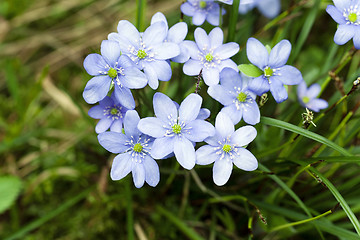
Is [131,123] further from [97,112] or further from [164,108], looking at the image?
[97,112]

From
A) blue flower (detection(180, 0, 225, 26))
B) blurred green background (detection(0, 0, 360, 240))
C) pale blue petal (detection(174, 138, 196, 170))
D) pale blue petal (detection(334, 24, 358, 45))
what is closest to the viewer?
pale blue petal (detection(174, 138, 196, 170))

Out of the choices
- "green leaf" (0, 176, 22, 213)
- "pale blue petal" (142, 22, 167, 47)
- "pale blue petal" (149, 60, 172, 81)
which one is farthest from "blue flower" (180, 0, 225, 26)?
"green leaf" (0, 176, 22, 213)

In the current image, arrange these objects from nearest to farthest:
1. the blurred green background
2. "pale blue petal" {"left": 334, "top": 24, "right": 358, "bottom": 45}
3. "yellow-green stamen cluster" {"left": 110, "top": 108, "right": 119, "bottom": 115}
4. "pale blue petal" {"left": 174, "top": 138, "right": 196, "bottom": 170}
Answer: "pale blue petal" {"left": 174, "top": 138, "right": 196, "bottom": 170} → "pale blue petal" {"left": 334, "top": 24, "right": 358, "bottom": 45} → "yellow-green stamen cluster" {"left": 110, "top": 108, "right": 119, "bottom": 115} → the blurred green background

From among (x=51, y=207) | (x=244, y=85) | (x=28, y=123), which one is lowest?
(x=51, y=207)

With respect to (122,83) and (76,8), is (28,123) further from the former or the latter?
(122,83)

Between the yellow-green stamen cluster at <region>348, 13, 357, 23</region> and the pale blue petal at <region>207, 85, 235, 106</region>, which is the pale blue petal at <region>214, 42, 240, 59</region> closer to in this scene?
A: the pale blue petal at <region>207, 85, 235, 106</region>

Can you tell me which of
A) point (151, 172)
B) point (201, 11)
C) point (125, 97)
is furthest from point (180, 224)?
point (201, 11)

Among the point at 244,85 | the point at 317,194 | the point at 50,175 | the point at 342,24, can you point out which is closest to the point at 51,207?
the point at 50,175
